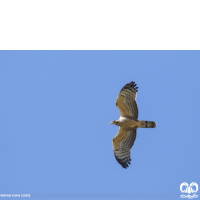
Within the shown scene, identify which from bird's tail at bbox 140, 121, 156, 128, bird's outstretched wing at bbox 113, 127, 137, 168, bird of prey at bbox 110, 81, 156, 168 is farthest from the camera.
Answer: bird's outstretched wing at bbox 113, 127, 137, 168

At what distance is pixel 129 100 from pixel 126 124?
115cm

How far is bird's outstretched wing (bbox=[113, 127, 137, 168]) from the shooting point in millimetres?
18188

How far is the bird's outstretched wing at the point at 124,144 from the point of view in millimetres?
18188

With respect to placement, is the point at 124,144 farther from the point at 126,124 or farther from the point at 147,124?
the point at 147,124

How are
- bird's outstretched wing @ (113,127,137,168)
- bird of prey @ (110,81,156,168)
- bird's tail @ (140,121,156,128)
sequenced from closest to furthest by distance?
bird's tail @ (140,121,156,128) → bird of prey @ (110,81,156,168) → bird's outstretched wing @ (113,127,137,168)

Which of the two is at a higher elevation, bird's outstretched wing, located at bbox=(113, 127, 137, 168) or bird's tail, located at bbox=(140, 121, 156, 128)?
bird's tail, located at bbox=(140, 121, 156, 128)

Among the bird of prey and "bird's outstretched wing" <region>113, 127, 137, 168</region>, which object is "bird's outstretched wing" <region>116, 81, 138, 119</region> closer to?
the bird of prey

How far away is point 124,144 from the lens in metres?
18.4

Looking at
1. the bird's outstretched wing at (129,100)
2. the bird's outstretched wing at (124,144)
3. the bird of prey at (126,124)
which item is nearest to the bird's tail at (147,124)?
the bird of prey at (126,124)

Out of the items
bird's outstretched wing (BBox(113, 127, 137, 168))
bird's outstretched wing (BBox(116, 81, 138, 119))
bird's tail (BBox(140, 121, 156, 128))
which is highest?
bird's outstretched wing (BBox(116, 81, 138, 119))

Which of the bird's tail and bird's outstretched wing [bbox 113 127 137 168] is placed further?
bird's outstretched wing [bbox 113 127 137 168]

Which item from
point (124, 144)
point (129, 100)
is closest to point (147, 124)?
point (129, 100)

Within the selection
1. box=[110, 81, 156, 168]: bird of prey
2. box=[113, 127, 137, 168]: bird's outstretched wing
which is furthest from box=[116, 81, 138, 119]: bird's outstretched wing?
box=[113, 127, 137, 168]: bird's outstretched wing
